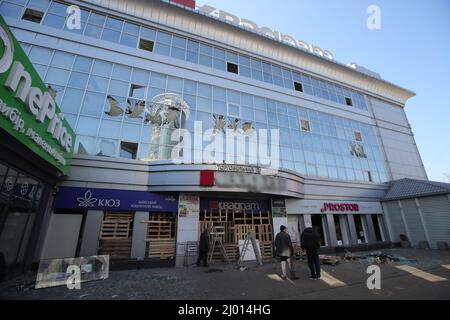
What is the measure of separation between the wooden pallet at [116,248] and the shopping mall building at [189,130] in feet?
0.15

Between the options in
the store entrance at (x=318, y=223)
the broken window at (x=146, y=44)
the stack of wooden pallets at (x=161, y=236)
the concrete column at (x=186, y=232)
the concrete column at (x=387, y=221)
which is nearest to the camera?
the stack of wooden pallets at (x=161, y=236)

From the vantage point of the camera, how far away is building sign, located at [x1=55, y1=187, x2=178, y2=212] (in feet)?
33.4

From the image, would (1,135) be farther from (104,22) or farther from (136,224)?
(104,22)

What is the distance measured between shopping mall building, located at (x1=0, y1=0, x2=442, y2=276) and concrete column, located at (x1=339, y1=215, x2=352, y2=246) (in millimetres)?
80

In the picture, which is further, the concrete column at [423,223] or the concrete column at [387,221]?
the concrete column at [387,221]

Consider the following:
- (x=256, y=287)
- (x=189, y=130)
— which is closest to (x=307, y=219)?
(x=256, y=287)

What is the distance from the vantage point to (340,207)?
1616 centimetres

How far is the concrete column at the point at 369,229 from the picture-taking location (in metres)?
16.6

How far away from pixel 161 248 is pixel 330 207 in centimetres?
1260

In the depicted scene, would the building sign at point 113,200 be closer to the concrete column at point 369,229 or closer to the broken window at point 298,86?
the broken window at point 298,86

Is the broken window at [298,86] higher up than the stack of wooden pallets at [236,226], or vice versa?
the broken window at [298,86]

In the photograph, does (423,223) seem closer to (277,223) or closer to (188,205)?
(277,223)

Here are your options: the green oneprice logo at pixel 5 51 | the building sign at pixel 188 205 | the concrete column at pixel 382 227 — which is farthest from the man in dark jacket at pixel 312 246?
the concrete column at pixel 382 227

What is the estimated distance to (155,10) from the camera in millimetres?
16031
